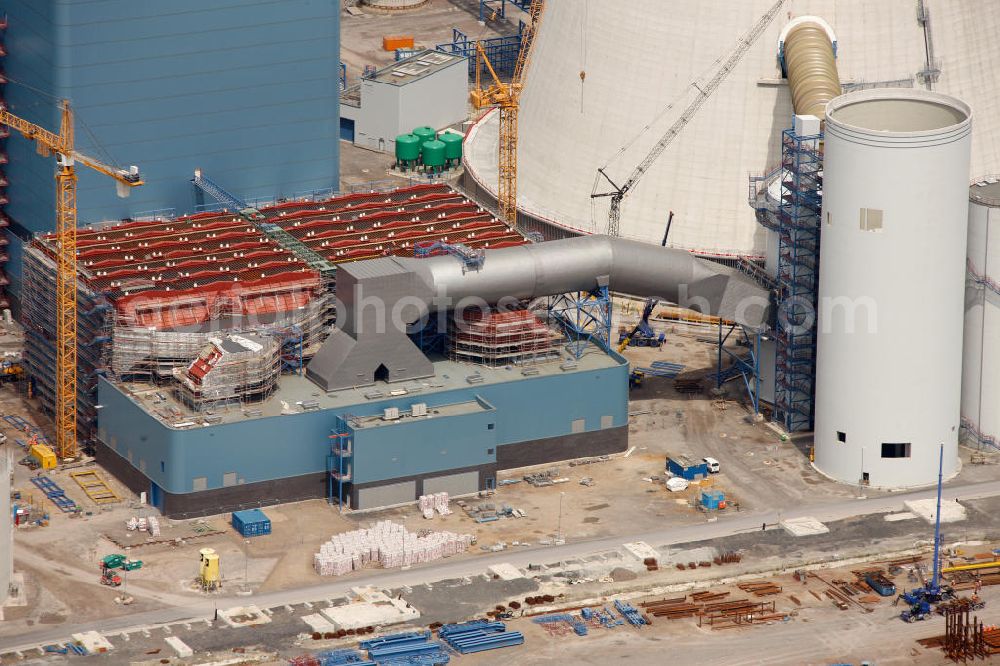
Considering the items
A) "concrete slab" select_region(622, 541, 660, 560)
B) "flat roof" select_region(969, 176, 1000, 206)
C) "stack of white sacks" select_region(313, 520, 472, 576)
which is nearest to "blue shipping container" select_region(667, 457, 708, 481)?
"concrete slab" select_region(622, 541, 660, 560)

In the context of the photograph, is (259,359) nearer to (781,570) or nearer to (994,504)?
(781,570)

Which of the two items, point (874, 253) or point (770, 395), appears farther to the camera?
point (770, 395)

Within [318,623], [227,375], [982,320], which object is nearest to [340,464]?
[227,375]

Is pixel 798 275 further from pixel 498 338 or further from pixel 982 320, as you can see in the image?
pixel 498 338

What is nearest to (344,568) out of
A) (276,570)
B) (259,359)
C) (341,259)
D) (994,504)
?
(276,570)

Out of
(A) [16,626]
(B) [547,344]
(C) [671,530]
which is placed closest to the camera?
(A) [16,626]

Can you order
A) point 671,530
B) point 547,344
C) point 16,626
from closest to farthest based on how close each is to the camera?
point 16,626 → point 671,530 → point 547,344
